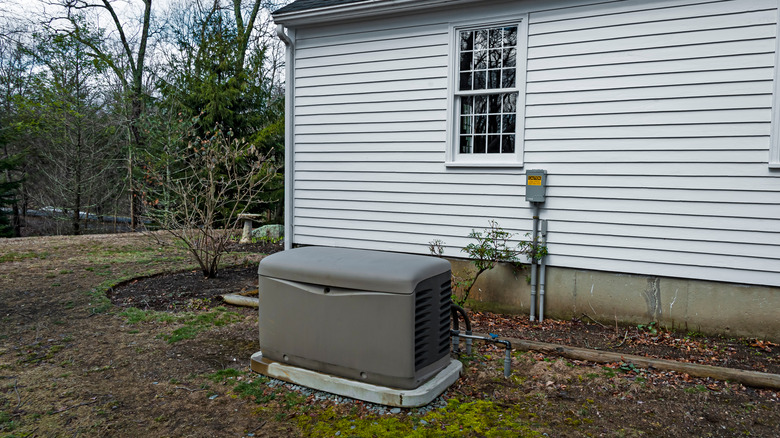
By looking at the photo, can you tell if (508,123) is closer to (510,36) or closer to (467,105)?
(467,105)

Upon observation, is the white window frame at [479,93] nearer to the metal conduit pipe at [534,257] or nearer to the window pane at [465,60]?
the window pane at [465,60]

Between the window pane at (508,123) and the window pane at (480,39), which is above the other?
the window pane at (480,39)

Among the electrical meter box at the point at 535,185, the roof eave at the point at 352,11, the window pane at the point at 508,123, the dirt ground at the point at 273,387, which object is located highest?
the roof eave at the point at 352,11

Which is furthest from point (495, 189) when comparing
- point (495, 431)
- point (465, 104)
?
point (495, 431)

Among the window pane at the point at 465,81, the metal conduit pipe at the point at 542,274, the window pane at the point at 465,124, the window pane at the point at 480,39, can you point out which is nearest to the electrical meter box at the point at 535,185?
the metal conduit pipe at the point at 542,274

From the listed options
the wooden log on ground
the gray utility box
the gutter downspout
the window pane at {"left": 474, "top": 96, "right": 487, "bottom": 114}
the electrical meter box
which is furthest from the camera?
the gutter downspout

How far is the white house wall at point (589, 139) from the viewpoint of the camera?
4.64 m

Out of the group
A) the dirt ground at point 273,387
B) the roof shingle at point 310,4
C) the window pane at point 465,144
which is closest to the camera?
the dirt ground at point 273,387

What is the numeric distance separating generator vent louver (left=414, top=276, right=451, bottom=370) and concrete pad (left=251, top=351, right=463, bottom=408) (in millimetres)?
156

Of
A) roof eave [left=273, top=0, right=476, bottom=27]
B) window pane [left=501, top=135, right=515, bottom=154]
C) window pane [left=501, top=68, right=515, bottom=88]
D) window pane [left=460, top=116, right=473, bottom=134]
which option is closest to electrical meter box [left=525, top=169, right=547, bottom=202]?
window pane [left=501, top=135, right=515, bottom=154]

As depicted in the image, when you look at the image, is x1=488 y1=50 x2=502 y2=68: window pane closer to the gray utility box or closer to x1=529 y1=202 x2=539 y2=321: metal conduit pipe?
x1=529 y1=202 x2=539 y2=321: metal conduit pipe

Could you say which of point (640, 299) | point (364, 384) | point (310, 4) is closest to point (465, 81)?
point (310, 4)

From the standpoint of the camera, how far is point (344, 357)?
3373 millimetres

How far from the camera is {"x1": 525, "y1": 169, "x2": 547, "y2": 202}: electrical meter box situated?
5.38m
